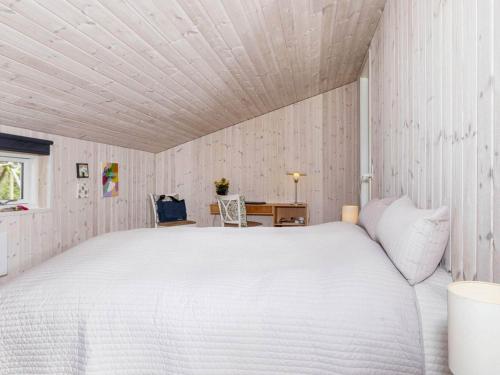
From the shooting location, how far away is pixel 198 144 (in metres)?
5.45

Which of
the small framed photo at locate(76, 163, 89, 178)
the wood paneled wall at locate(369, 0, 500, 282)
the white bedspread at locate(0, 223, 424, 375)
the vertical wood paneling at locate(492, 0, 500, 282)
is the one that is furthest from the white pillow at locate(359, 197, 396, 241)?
the small framed photo at locate(76, 163, 89, 178)

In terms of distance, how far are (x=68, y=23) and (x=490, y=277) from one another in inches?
89.6

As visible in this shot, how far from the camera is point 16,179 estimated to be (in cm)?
313

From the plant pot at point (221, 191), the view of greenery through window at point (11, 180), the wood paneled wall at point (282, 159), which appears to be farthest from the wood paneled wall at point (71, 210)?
the plant pot at point (221, 191)

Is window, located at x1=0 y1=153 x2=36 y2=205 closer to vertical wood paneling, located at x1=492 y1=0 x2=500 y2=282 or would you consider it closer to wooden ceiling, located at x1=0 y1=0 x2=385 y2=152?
wooden ceiling, located at x1=0 y1=0 x2=385 y2=152

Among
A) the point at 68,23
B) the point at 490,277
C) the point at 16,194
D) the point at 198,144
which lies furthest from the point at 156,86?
the point at 490,277

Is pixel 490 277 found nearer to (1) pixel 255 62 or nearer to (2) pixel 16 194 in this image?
(1) pixel 255 62

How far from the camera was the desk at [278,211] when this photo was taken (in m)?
4.83

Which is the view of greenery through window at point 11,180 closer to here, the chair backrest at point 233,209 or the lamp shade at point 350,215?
the chair backrest at point 233,209

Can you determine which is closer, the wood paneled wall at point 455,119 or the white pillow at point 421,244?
the wood paneled wall at point 455,119

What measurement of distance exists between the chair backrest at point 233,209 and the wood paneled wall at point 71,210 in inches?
53.6

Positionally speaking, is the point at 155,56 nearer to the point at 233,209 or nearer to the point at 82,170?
the point at 82,170

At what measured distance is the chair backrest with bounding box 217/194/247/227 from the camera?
13.5 ft

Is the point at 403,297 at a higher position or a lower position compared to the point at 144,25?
lower
